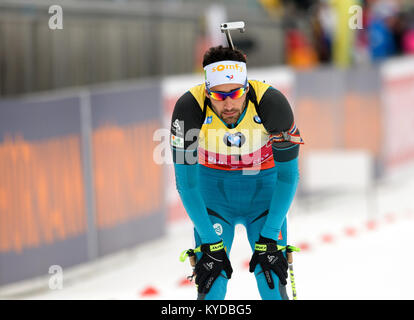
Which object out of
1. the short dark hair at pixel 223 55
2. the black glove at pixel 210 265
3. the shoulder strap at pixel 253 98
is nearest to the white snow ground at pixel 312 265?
the black glove at pixel 210 265

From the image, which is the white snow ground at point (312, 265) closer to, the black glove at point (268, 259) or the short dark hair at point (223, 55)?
the black glove at point (268, 259)

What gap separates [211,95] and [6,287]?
3.35m

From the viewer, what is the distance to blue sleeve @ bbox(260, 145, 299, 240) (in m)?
3.98

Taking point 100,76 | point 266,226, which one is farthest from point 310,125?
point 266,226

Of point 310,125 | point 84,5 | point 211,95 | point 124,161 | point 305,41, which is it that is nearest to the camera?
point 211,95

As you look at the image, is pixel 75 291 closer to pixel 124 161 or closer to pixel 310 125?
pixel 124 161

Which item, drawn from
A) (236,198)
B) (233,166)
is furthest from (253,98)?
(236,198)

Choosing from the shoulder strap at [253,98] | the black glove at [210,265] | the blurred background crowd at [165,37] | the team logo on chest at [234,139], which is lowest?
the black glove at [210,265]

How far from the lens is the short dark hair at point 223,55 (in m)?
3.98

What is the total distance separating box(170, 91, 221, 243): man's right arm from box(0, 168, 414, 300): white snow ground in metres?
2.10

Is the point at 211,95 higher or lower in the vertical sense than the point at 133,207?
higher

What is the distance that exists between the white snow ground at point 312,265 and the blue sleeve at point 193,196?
2035mm

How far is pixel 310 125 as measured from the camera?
11.1 meters

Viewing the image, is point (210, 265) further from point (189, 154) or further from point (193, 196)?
point (189, 154)
